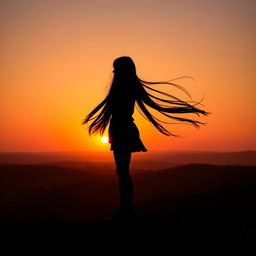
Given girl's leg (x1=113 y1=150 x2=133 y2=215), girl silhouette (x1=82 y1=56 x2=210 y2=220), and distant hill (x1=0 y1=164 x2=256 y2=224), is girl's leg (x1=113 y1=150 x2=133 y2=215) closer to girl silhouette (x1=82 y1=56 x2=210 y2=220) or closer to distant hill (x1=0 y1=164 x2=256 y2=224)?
girl silhouette (x1=82 y1=56 x2=210 y2=220)

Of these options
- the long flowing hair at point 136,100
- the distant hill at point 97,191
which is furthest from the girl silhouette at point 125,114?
the distant hill at point 97,191

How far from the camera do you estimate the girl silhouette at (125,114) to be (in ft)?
22.3

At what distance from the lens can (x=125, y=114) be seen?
6.92 m

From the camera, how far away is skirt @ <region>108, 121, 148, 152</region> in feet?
22.3

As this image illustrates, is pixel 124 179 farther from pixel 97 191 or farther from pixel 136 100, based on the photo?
pixel 97 191

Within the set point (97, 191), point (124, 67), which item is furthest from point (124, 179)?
point (97, 191)

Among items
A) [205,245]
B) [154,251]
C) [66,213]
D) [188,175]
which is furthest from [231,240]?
[188,175]

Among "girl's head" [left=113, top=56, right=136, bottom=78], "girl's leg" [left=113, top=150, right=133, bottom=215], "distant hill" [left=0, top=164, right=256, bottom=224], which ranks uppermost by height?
"girl's head" [left=113, top=56, right=136, bottom=78]

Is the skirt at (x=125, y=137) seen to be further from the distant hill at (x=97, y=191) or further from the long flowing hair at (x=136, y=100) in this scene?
the distant hill at (x=97, y=191)

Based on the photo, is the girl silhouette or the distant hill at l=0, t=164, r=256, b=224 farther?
the distant hill at l=0, t=164, r=256, b=224

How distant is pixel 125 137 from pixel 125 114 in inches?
16.3

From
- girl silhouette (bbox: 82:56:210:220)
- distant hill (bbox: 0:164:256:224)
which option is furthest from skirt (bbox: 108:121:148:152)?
distant hill (bbox: 0:164:256:224)

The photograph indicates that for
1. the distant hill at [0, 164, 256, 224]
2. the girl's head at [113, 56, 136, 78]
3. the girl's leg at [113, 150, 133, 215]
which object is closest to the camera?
the girl's leg at [113, 150, 133, 215]

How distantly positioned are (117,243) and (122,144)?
165 cm
